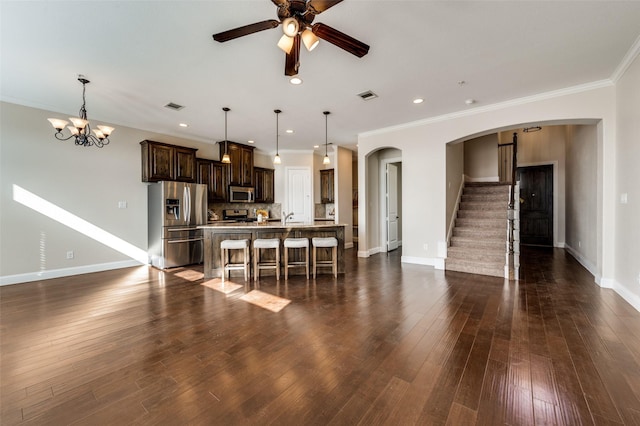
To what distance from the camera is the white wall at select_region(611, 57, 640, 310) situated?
119 inches

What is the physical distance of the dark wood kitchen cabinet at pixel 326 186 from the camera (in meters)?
8.21

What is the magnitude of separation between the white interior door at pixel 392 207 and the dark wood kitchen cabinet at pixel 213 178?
4322 mm

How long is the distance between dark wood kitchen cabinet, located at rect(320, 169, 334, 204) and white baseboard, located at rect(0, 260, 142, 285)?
5.04m

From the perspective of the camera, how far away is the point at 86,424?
148 centimetres

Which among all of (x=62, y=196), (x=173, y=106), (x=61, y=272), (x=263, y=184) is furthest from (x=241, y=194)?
(x=61, y=272)

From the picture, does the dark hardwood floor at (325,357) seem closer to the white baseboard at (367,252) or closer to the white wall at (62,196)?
the white wall at (62,196)

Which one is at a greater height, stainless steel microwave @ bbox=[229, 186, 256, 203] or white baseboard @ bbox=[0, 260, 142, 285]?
stainless steel microwave @ bbox=[229, 186, 256, 203]

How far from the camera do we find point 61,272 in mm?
4699

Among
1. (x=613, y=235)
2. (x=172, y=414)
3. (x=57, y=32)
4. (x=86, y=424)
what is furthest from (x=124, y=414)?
(x=613, y=235)

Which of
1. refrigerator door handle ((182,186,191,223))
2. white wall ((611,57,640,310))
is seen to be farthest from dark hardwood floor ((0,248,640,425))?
refrigerator door handle ((182,186,191,223))

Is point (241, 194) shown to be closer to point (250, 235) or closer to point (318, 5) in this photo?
point (250, 235)

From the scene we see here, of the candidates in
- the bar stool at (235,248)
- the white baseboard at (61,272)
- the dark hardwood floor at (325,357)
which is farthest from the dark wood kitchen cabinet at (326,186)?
the white baseboard at (61,272)

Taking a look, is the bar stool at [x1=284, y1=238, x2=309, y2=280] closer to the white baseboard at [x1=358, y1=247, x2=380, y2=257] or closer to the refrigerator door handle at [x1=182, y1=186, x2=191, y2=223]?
the white baseboard at [x1=358, y1=247, x2=380, y2=257]

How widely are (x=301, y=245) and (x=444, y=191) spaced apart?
300cm
